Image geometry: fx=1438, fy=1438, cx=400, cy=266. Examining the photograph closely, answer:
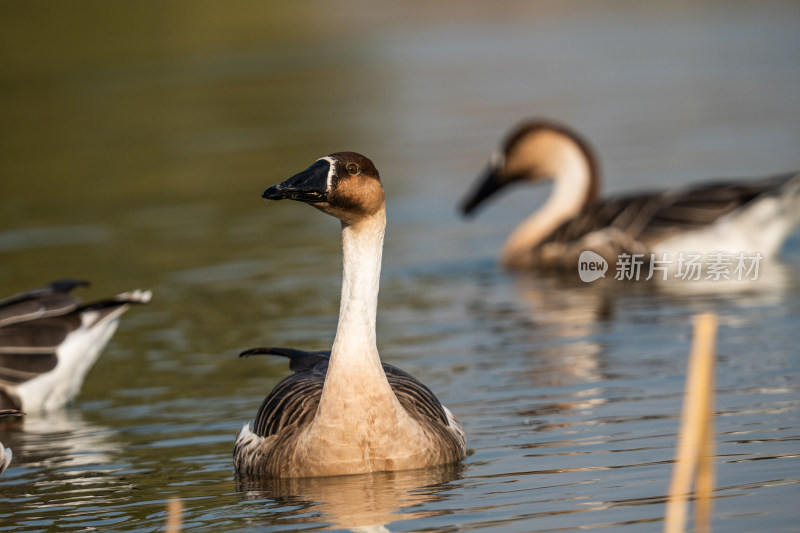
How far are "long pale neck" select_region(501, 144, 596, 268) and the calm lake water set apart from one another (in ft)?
2.43

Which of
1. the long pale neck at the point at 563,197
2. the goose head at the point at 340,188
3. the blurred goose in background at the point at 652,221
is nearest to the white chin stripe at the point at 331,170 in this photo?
the goose head at the point at 340,188

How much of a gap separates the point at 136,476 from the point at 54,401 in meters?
3.00

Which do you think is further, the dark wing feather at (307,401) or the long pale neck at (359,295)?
the dark wing feather at (307,401)

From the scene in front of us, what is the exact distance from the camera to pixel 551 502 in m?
7.43

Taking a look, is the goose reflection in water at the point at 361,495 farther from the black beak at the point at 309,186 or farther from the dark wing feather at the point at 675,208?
the dark wing feather at the point at 675,208

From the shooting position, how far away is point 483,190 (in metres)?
17.5

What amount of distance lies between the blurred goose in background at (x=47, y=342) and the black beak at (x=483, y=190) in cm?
647

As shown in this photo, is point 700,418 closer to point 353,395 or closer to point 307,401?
point 353,395

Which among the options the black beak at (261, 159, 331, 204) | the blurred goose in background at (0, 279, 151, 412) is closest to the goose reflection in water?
the black beak at (261, 159, 331, 204)

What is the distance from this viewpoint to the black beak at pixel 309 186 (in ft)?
25.0

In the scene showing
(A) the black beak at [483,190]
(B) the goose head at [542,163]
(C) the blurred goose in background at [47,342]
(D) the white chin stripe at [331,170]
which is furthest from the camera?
(A) the black beak at [483,190]

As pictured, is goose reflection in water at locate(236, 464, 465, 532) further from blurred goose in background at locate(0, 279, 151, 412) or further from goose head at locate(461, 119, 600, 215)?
goose head at locate(461, 119, 600, 215)

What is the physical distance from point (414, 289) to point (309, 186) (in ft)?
24.4

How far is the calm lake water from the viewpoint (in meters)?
7.93
